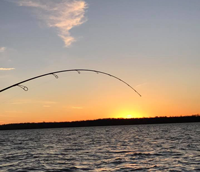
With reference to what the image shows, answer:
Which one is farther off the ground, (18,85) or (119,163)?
(18,85)

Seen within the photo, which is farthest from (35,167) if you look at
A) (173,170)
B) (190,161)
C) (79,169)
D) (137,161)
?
(190,161)

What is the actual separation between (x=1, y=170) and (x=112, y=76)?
1001cm

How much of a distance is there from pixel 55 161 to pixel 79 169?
4.84 metres

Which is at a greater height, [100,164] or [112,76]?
[112,76]

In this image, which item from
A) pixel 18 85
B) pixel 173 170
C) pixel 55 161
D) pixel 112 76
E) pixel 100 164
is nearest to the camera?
pixel 18 85

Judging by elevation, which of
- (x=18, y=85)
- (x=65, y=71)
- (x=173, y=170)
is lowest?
(x=173, y=170)

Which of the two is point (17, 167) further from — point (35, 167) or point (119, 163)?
point (119, 163)

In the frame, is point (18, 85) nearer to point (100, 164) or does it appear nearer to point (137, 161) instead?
point (100, 164)

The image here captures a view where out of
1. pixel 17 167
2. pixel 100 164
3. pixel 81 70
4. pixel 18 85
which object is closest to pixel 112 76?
pixel 81 70

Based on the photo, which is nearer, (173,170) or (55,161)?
(173,170)

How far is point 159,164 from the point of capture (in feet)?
68.6

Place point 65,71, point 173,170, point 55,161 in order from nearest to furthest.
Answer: point 65,71
point 173,170
point 55,161

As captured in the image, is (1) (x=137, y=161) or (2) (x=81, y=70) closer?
(2) (x=81, y=70)

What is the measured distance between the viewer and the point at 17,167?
22094mm
